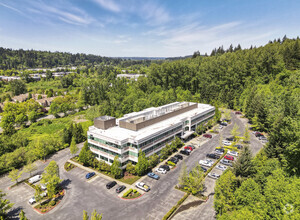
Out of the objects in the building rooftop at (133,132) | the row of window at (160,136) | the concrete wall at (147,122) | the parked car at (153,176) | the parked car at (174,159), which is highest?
the concrete wall at (147,122)

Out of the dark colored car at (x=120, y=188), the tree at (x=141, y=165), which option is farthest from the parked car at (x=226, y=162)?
the dark colored car at (x=120, y=188)

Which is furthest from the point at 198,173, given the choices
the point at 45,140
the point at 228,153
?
the point at 45,140

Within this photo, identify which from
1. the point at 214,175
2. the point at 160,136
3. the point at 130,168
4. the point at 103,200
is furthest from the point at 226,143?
the point at 103,200

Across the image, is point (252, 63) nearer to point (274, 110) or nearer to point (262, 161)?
point (274, 110)

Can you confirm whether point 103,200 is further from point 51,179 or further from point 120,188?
point 51,179

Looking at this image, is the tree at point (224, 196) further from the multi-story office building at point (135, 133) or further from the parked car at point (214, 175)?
the multi-story office building at point (135, 133)

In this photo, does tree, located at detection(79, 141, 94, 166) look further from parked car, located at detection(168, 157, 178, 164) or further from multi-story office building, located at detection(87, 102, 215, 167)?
parked car, located at detection(168, 157, 178, 164)
